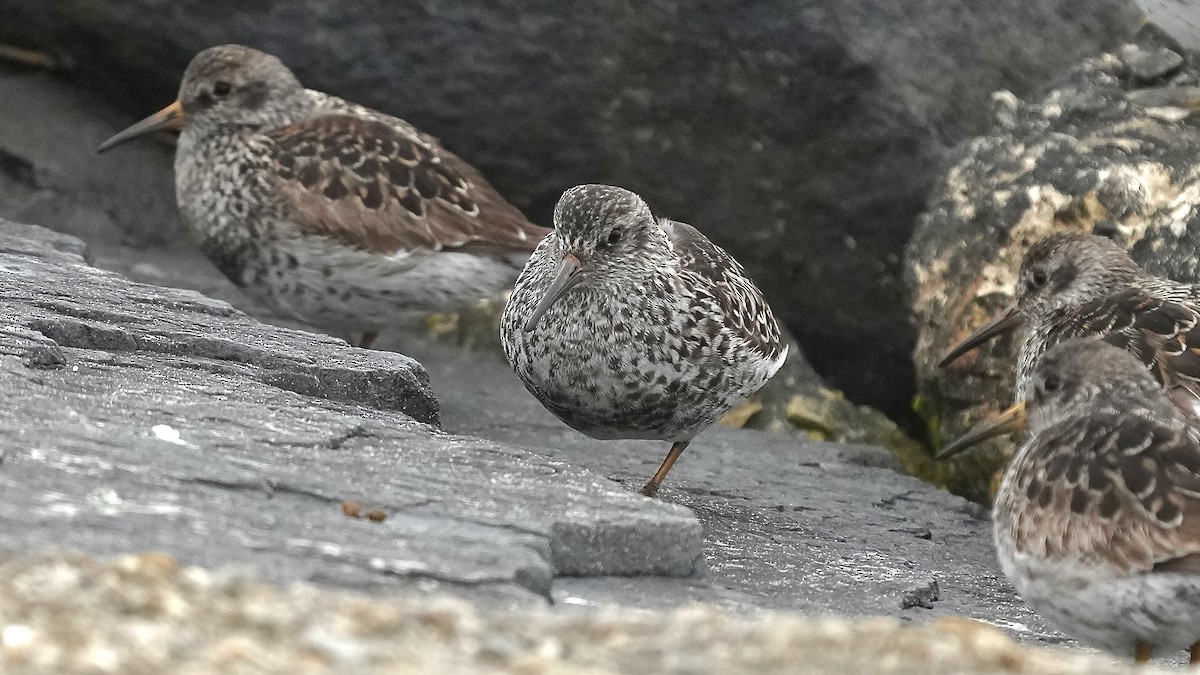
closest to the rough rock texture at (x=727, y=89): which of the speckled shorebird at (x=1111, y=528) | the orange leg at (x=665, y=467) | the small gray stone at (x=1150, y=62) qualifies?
the small gray stone at (x=1150, y=62)

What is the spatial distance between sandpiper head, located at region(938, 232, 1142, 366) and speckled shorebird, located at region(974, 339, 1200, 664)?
1698 millimetres

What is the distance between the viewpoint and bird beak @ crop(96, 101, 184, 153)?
8336 mm

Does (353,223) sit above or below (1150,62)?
below

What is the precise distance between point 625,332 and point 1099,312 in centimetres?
182

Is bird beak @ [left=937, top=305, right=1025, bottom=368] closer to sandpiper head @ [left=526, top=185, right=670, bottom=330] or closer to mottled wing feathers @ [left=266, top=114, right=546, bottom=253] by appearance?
sandpiper head @ [left=526, top=185, right=670, bottom=330]

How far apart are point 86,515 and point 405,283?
417cm

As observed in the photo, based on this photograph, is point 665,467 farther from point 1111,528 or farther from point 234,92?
point 234,92

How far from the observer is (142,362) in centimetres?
508

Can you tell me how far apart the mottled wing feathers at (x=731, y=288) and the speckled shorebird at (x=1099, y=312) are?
813mm

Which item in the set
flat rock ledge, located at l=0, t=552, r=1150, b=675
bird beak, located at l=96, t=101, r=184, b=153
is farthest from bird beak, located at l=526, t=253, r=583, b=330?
bird beak, located at l=96, t=101, r=184, b=153

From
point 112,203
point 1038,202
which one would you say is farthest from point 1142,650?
point 112,203

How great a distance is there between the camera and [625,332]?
585 centimetres

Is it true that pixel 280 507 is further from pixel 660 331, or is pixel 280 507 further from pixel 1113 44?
pixel 1113 44

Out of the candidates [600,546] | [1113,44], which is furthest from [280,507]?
[1113,44]
